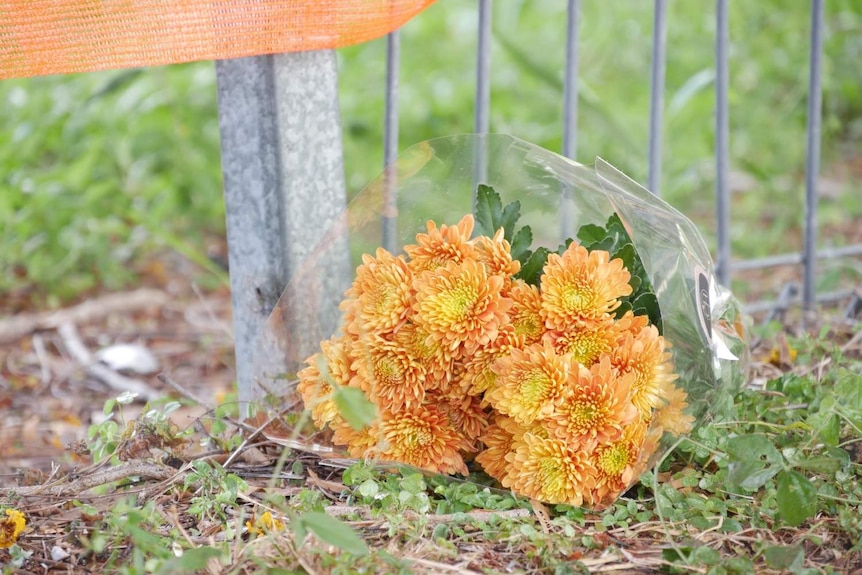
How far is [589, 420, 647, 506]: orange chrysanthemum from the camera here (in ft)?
3.89

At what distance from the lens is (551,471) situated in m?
1.17

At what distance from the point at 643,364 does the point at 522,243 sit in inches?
10.4

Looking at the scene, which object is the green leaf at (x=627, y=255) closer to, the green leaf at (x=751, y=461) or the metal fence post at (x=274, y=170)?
the green leaf at (x=751, y=461)

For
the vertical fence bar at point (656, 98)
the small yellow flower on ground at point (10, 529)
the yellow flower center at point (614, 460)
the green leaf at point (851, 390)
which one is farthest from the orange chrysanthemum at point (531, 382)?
the vertical fence bar at point (656, 98)

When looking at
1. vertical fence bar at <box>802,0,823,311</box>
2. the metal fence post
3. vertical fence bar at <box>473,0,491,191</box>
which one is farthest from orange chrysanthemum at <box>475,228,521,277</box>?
vertical fence bar at <box>802,0,823,311</box>

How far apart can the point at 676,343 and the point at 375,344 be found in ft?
1.33

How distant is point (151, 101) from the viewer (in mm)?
3068

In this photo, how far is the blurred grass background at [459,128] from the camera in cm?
267

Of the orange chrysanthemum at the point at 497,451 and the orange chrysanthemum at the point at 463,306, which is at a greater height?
the orange chrysanthemum at the point at 463,306

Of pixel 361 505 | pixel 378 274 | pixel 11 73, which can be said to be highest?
pixel 11 73

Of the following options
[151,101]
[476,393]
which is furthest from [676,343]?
[151,101]

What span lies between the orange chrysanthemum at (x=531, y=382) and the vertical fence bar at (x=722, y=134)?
3.24 feet

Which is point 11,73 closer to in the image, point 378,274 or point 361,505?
point 378,274

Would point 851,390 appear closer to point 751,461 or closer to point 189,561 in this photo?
point 751,461
